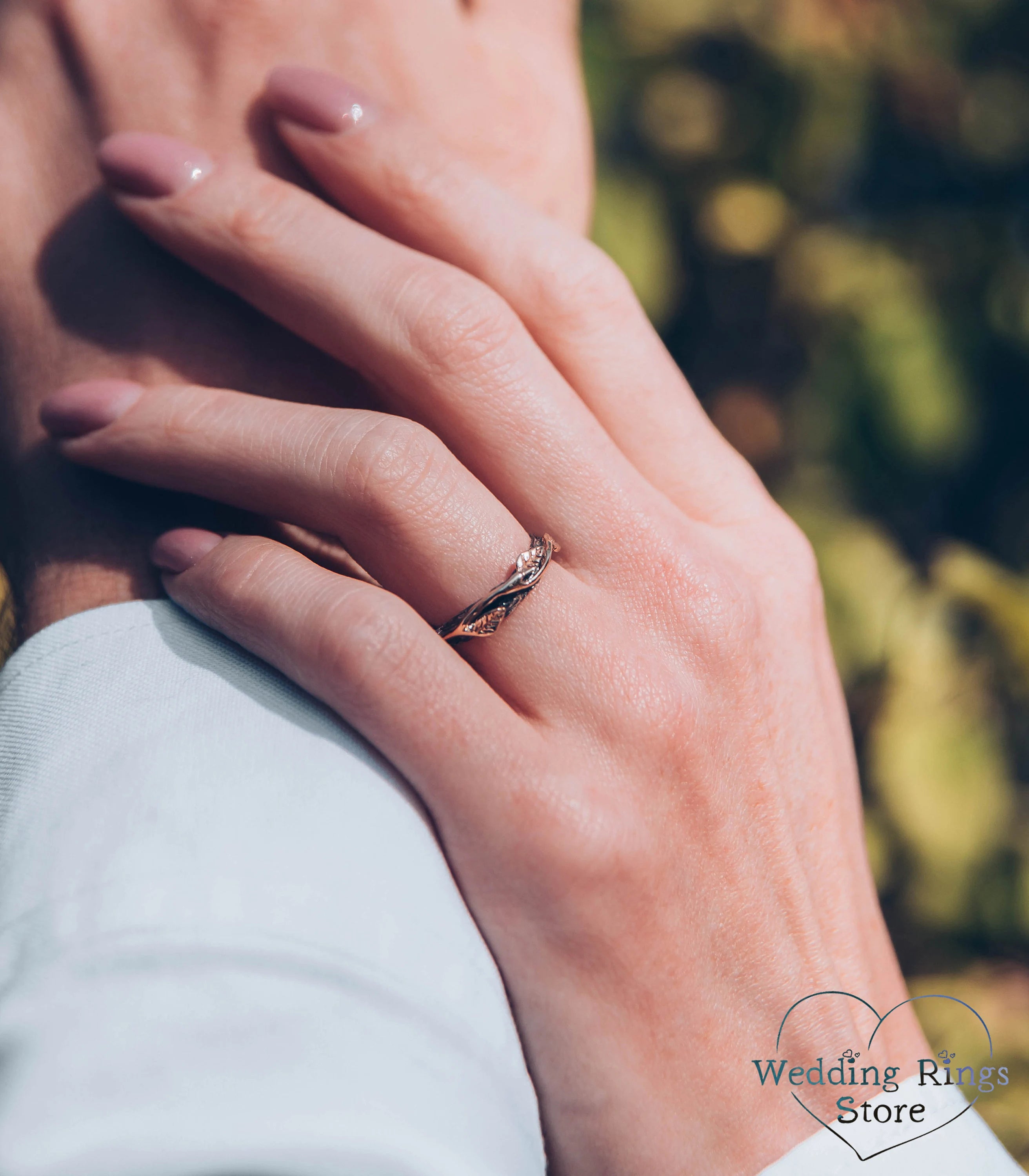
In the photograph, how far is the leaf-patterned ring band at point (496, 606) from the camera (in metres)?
0.66

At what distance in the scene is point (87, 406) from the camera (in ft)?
2.31

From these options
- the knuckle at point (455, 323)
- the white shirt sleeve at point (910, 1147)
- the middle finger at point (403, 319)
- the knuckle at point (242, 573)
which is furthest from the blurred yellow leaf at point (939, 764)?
the knuckle at point (242, 573)

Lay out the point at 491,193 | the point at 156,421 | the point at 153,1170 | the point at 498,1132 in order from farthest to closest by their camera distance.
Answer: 1. the point at 491,193
2. the point at 156,421
3. the point at 498,1132
4. the point at 153,1170

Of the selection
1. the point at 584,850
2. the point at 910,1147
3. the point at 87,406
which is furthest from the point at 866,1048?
the point at 87,406

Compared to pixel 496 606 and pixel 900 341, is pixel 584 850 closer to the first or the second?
pixel 496 606

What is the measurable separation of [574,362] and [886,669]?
0.63 m

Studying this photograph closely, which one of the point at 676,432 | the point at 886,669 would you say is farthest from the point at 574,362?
the point at 886,669

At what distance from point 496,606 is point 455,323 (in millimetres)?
222

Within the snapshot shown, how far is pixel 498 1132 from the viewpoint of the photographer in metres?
0.51

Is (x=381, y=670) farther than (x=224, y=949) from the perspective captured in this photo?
Yes

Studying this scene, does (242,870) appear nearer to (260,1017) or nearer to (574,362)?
(260,1017)

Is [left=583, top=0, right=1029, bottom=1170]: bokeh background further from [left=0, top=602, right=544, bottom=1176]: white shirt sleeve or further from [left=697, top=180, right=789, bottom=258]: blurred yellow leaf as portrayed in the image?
[left=0, top=602, right=544, bottom=1176]: white shirt sleeve

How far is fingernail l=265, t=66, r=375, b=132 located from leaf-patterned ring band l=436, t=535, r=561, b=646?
40 centimetres

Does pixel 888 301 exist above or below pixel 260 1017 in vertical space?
below
